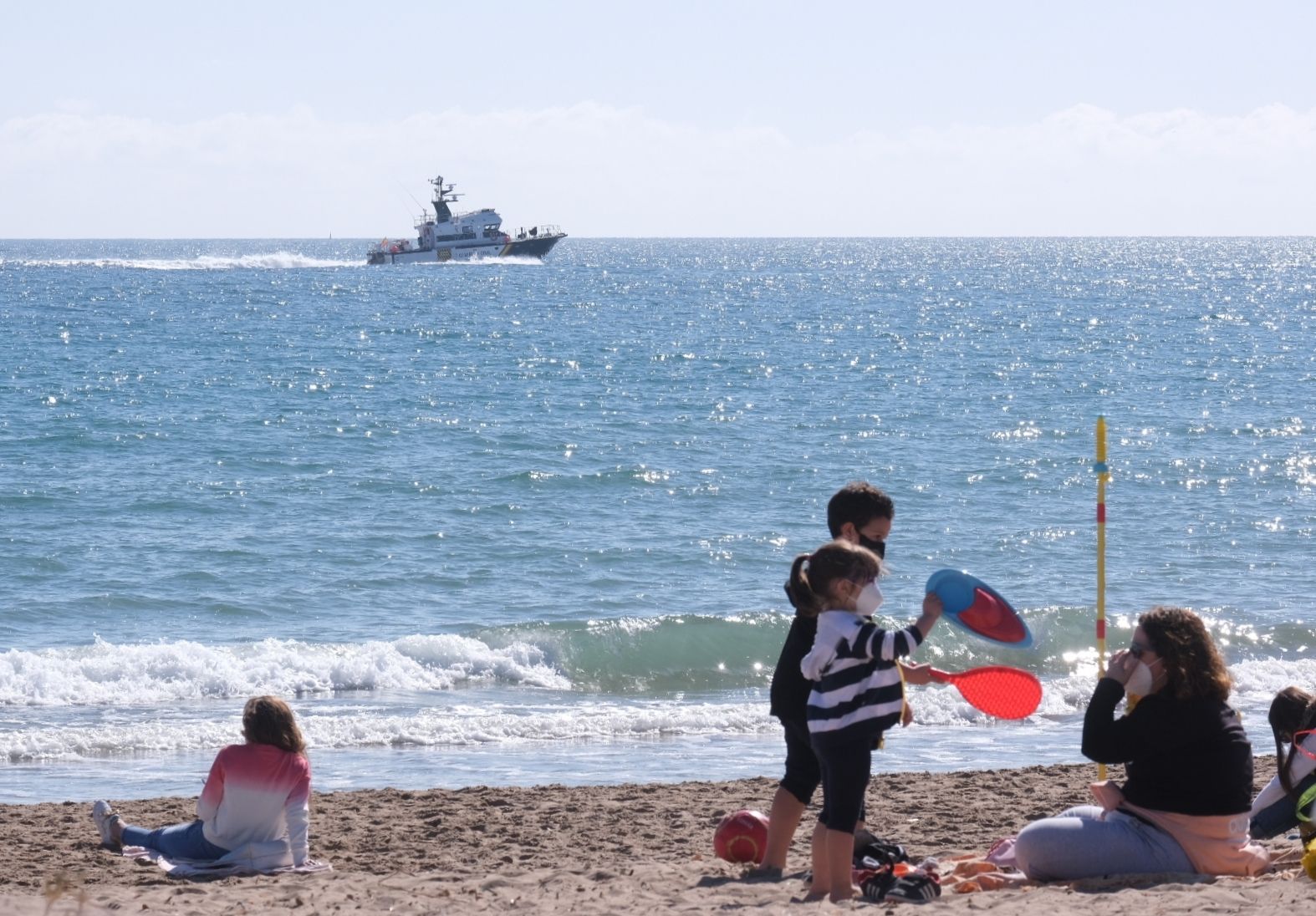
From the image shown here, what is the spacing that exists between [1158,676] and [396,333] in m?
47.7

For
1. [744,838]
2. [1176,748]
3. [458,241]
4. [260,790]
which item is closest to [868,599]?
[1176,748]

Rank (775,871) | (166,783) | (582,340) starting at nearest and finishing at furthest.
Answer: (775,871), (166,783), (582,340)

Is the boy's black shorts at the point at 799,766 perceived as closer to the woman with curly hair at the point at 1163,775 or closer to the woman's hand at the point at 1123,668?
the woman with curly hair at the point at 1163,775

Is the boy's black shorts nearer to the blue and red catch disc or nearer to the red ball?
the red ball

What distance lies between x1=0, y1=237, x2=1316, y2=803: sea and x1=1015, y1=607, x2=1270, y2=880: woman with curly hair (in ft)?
5.09

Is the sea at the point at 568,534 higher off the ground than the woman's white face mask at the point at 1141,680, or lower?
lower

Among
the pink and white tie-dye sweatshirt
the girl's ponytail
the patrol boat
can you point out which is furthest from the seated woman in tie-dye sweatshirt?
the patrol boat

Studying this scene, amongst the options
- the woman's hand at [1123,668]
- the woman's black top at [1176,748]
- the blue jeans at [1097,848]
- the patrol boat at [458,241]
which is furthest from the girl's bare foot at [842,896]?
the patrol boat at [458,241]

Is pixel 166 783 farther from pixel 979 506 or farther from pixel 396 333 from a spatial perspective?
pixel 396 333

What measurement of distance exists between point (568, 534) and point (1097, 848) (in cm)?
1348

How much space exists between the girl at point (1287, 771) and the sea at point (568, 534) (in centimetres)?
103

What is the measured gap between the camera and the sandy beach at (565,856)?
5387mm

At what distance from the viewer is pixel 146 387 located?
3316cm

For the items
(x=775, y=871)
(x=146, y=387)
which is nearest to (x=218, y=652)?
(x=775, y=871)
